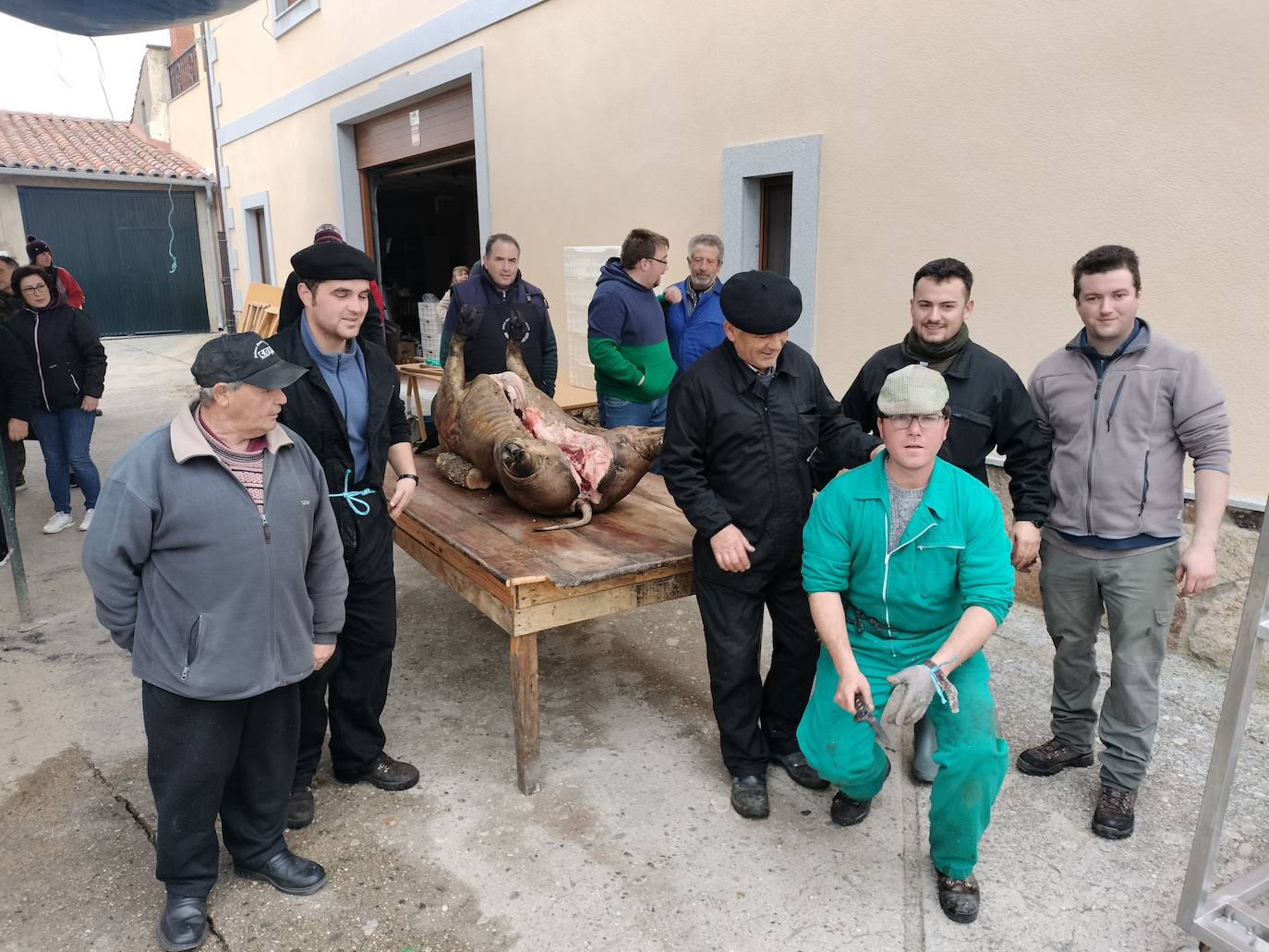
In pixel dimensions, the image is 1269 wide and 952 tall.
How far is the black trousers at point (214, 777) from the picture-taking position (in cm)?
236

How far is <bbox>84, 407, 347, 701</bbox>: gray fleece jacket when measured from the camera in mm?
2182

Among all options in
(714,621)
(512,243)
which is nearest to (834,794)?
(714,621)

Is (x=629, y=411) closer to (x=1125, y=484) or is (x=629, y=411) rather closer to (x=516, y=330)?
(x=516, y=330)

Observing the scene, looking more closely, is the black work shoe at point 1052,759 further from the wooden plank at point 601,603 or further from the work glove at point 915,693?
the wooden plank at point 601,603

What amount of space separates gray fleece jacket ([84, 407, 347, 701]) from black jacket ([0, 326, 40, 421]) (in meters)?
4.07

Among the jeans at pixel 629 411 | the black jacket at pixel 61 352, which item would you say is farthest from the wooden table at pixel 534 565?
the black jacket at pixel 61 352

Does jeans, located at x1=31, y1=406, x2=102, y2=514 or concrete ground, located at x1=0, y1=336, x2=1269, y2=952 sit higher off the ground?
jeans, located at x1=31, y1=406, x2=102, y2=514

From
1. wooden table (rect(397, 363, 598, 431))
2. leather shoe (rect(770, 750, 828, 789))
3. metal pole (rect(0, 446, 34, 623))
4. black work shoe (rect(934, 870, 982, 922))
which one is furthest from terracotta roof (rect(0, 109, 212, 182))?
black work shoe (rect(934, 870, 982, 922))

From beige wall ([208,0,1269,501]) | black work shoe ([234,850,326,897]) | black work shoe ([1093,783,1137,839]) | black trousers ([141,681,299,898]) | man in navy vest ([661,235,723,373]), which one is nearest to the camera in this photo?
black trousers ([141,681,299,898])

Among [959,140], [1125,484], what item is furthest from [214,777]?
[959,140]

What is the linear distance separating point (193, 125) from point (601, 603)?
1889cm

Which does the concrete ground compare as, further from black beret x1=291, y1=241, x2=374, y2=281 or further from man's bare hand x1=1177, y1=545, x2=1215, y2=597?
black beret x1=291, y1=241, x2=374, y2=281

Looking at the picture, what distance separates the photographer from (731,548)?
287 cm

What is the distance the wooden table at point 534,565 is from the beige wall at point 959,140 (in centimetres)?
228
